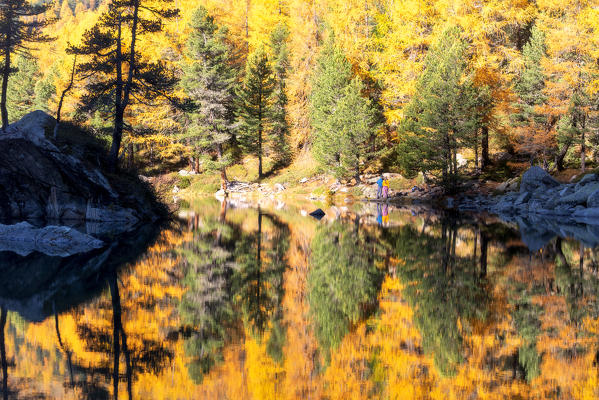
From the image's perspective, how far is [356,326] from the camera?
6.68 meters

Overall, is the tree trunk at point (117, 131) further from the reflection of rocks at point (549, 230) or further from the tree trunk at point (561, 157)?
the tree trunk at point (561, 157)

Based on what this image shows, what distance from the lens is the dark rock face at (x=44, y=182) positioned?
765 inches

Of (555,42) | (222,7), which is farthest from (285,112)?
(555,42)

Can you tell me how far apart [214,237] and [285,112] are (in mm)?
31184

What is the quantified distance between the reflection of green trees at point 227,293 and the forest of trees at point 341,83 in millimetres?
10018

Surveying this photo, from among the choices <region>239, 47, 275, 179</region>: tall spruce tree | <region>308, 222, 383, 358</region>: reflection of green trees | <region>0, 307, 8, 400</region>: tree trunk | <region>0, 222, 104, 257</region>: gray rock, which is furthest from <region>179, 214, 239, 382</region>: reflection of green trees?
<region>239, 47, 275, 179</region>: tall spruce tree

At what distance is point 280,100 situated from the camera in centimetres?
4634

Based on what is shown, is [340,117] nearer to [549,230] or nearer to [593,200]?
[593,200]

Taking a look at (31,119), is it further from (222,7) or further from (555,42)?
(222,7)

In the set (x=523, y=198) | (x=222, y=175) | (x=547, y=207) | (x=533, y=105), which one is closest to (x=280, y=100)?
(x=222, y=175)

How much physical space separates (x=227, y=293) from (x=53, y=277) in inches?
123

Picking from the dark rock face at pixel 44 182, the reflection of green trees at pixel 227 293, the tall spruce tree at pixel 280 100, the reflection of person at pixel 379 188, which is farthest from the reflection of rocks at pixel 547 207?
the tall spruce tree at pixel 280 100

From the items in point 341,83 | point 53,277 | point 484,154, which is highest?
point 341,83

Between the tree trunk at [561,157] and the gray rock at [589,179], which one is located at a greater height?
the tree trunk at [561,157]
